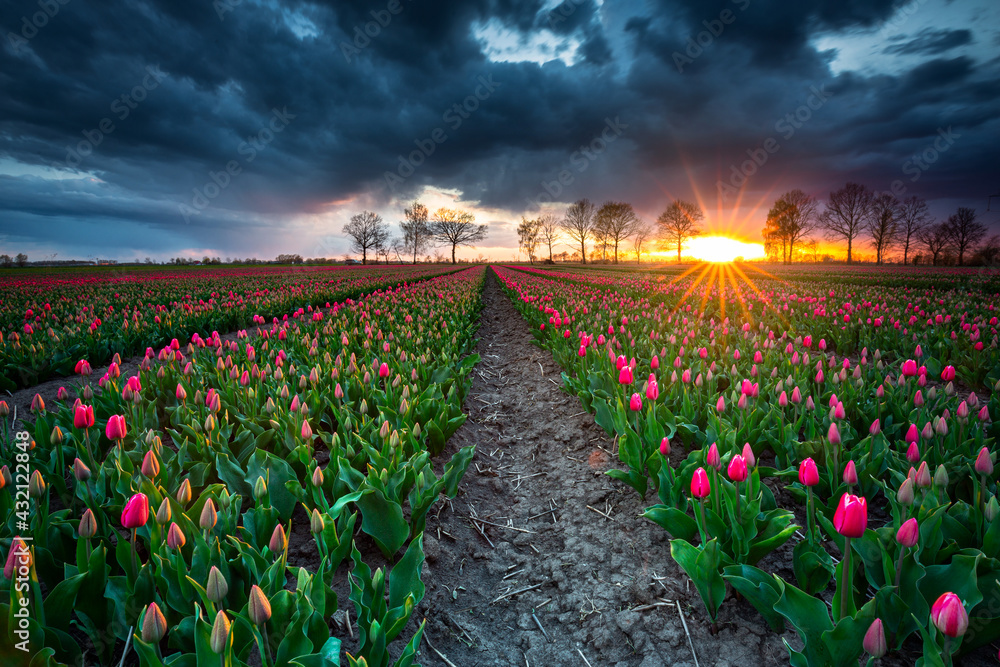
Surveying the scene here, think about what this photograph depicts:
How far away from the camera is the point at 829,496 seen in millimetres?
2609

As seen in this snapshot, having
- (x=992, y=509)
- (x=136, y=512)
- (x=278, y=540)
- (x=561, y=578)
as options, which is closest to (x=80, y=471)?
(x=136, y=512)

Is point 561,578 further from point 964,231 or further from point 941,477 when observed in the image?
point 964,231

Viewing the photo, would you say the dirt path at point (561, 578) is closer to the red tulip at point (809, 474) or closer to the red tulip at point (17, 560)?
the red tulip at point (809, 474)

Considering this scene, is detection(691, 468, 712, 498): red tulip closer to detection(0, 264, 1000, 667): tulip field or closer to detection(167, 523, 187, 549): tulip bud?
detection(0, 264, 1000, 667): tulip field

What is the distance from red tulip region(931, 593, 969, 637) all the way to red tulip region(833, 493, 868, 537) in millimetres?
249

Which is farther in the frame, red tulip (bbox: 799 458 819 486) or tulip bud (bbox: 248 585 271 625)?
red tulip (bbox: 799 458 819 486)

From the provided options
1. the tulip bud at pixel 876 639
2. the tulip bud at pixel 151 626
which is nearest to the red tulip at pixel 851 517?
the tulip bud at pixel 876 639

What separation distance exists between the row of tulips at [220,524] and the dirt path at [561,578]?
0.98ft

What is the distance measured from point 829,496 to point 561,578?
1.68m

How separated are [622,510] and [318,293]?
13.2 metres

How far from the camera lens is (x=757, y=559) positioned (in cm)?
209

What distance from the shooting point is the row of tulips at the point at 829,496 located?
1.60m

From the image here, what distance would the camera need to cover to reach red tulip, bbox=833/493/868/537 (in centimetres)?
152

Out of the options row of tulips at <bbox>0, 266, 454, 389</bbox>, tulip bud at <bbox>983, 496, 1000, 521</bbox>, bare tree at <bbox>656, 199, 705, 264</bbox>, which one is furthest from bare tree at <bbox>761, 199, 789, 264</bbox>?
tulip bud at <bbox>983, 496, 1000, 521</bbox>
